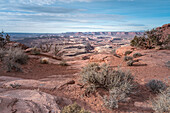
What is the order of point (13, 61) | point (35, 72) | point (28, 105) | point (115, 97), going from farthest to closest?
point (13, 61) < point (35, 72) < point (115, 97) < point (28, 105)

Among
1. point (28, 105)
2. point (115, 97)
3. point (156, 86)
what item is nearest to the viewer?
point (28, 105)

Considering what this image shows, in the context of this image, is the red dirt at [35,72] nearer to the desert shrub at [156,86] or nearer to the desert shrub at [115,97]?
the desert shrub at [115,97]

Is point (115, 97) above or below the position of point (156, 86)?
above

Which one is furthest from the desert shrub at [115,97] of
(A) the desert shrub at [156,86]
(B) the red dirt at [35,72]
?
(B) the red dirt at [35,72]

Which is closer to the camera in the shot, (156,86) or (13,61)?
(156,86)

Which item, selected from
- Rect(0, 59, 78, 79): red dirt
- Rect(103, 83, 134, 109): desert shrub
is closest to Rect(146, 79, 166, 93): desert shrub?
Rect(103, 83, 134, 109): desert shrub

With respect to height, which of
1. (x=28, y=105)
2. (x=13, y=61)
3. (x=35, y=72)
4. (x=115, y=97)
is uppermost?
(x=28, y=105)

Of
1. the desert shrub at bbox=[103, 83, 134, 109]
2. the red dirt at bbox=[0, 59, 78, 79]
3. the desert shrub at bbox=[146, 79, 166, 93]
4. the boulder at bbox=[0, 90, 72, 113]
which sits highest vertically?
the boulder at bbox=[0, 90, 72, 113]

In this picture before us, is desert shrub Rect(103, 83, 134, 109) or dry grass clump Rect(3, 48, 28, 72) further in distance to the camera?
dry grass clump Rect(3, 48, 28, 72)

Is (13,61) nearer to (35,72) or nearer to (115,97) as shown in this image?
(35,72)

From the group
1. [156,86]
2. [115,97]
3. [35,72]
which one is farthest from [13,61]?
[156,86]

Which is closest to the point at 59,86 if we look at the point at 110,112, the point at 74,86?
the point at 74,86

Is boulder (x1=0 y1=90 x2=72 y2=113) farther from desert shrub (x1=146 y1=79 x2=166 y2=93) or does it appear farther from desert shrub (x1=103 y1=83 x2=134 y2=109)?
desert shrub (x1=146 y1=79 x2=166 y2=93)

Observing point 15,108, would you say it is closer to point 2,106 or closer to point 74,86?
point 2,106
